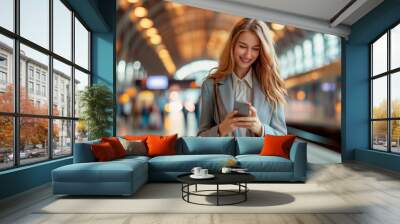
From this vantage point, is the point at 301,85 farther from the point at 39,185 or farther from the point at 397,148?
the point at 39,185

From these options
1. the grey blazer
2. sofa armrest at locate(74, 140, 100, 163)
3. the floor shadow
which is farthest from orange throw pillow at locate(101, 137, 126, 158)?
the grey blazer

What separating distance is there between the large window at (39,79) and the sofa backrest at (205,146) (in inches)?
88.5

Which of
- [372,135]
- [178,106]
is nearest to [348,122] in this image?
[372,135]

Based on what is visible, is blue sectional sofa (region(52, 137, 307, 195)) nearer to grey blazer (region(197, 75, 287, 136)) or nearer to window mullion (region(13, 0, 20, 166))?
window mullion (region(13, 0, 20, 166))

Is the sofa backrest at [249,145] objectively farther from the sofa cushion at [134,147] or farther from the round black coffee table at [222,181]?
the round black coffee table at [222,181]

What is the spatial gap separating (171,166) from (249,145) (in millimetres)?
1608

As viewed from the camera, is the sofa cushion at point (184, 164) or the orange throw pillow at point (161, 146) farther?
the orange throw pillow at point (161, 146)

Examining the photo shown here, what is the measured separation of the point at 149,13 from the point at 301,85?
3679mm

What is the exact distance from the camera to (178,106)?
343 inches

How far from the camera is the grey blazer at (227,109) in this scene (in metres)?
8.29

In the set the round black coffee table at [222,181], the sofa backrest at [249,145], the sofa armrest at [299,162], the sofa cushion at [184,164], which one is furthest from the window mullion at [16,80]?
the sofa armrest at [299,162]

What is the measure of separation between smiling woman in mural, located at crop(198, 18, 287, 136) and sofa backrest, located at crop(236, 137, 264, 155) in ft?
2.91

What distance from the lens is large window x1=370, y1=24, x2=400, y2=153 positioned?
8531 mm

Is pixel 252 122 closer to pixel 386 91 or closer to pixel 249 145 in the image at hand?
pixel 249 145
